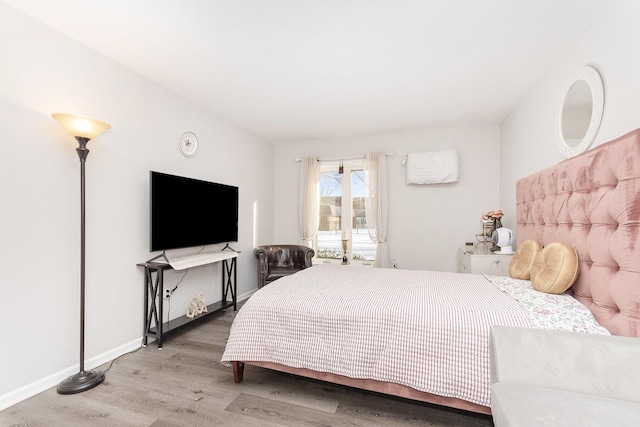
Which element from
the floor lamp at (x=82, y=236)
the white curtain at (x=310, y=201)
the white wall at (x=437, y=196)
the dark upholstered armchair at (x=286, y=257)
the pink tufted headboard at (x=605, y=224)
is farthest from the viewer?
the white curtain at (x=310, y=201)

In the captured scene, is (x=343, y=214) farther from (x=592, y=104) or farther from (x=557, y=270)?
(x=592, y=104)

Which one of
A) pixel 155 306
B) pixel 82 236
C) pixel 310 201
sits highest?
pixel 310 201

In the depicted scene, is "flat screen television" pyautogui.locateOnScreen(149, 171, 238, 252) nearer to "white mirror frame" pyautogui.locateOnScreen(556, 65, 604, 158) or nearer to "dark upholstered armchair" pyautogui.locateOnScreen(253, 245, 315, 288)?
"dark upholstered armchair" pyautogui.locateOnScreen(253, 245, 315, 288)

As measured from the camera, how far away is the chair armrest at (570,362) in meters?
1.04

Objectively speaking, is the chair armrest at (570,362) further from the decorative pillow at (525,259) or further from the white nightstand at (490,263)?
the white nightstand at (490,263)

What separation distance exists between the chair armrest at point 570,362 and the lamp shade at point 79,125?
270 centimetres

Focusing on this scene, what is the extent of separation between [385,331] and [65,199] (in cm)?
241

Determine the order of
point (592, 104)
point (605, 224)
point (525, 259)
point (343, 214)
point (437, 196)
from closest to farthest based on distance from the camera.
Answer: point (605, 224), point (592, 104), point (525, 259), point (437, 196), point (343, 214)

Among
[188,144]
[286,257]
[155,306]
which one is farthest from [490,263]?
[188,144]

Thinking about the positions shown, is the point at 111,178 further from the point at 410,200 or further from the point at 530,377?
the point at 410,200

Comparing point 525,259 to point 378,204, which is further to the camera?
point 378,204

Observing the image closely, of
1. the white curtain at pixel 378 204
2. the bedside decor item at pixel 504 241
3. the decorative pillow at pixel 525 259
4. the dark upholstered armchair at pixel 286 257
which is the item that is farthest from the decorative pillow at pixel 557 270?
the dark upholstered armchair at pixel 286 257

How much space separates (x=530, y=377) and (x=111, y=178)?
3.04m

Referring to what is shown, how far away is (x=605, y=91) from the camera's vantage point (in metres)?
1.77
